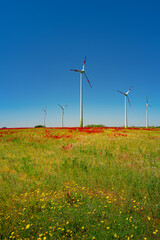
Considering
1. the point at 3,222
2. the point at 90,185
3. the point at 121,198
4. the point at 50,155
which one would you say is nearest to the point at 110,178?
the point at 90,185

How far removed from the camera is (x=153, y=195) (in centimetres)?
445

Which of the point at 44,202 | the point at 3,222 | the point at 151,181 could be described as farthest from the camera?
the point at 151,181

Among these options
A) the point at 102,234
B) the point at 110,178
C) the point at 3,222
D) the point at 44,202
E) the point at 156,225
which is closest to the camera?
the point at 102,234

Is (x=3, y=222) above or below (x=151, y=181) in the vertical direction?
below

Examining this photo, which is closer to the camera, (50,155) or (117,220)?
(117,220)

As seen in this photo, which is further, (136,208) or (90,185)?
(90,185)

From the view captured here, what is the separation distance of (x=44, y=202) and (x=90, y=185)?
1891 millimetres

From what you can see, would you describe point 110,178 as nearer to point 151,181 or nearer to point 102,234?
point 151,181

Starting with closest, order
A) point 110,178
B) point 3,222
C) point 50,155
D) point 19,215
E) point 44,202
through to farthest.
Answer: point 3,222, point 19,215, point 44,202, point 110,178, point 50,155

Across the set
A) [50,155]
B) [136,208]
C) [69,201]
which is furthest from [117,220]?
[50,155]

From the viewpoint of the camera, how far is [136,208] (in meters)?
3.87

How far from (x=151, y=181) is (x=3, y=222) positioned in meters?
5.20

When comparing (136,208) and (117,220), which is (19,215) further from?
(136,208)

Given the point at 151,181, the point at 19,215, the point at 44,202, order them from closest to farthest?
the point at 19,215 < the point at 44,202 < the point at 151,181
